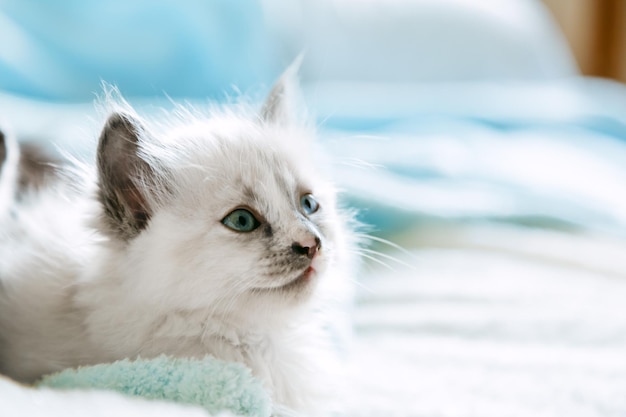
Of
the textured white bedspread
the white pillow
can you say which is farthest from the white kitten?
the white pillow

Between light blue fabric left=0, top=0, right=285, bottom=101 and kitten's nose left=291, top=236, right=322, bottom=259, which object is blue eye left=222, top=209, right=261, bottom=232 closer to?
kitten's nose left=291, top=236, right=322, bottom=259

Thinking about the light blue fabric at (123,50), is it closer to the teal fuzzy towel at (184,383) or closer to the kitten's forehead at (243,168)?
the kitten's forehead at (243,168)

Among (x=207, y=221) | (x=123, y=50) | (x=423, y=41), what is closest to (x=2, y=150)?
(x=207, y=221)

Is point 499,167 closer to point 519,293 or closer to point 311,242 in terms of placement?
point 519,293

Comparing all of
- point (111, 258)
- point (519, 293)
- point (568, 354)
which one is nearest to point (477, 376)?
point (568, 354)

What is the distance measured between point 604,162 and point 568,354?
3.86 ft

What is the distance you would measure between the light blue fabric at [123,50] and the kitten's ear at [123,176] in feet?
4.76

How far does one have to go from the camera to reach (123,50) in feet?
8.12

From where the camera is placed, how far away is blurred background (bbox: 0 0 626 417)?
1.22 m

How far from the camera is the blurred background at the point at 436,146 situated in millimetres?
1221

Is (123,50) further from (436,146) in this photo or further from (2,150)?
(2,150)

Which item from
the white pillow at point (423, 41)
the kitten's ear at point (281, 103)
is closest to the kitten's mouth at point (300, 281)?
the kitten's ear at point (281, 103)

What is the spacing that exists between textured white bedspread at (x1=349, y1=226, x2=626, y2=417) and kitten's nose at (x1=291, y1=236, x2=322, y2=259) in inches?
10.1

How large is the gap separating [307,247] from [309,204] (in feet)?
0.48
